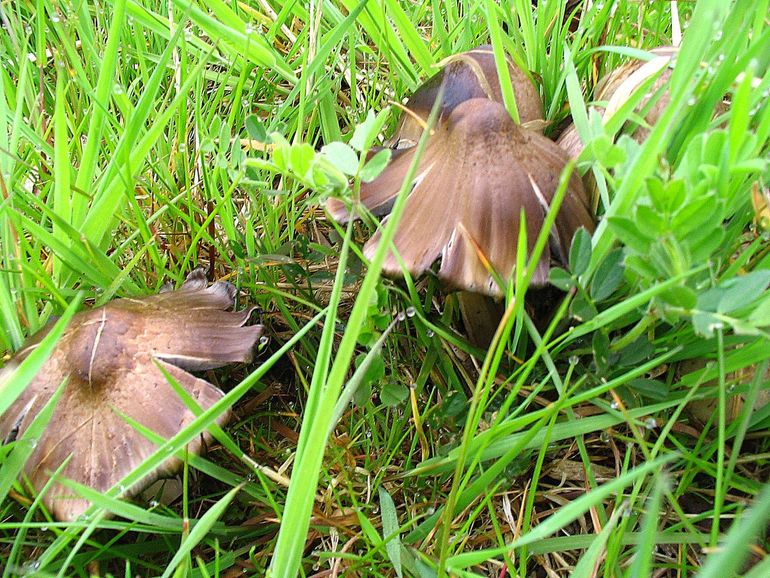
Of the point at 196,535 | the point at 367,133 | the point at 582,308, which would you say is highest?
the point at 367,133

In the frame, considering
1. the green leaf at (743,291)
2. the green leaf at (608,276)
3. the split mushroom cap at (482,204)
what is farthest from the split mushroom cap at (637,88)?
the green leaf at (743,291)

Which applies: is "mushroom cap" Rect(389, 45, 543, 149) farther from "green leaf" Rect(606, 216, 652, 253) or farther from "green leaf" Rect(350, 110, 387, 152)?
"green leaf" Rect(606, 216, 652, 253)

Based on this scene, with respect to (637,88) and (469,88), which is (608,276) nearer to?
(637,88)

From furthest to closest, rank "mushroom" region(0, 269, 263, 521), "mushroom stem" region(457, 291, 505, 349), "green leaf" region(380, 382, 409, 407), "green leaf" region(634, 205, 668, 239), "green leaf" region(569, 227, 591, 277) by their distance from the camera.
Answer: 1. "mushroom stem" region(457, 291, 505, 349)
2. "green leaf" region(380, 382, 409, 407)
3. "mushroom" region(0, 269, 263, 521)
4. "green leaf" region(569, 227, 591, 277)
5. "green leaf" region(634, 205, 668, 239)

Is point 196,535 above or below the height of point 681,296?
below

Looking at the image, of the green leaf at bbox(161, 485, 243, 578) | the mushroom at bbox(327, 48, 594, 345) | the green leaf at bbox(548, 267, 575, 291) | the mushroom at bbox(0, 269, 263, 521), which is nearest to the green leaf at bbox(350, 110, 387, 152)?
the mushroom at bbox(327, 48, 594, 345)

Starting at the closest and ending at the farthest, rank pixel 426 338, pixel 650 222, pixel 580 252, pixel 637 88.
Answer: pixel 650 222, pixel 580 252, pixel 637 88, pixel 426 338

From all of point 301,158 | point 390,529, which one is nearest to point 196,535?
point 390,529

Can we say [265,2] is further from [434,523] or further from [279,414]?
[434,523]
